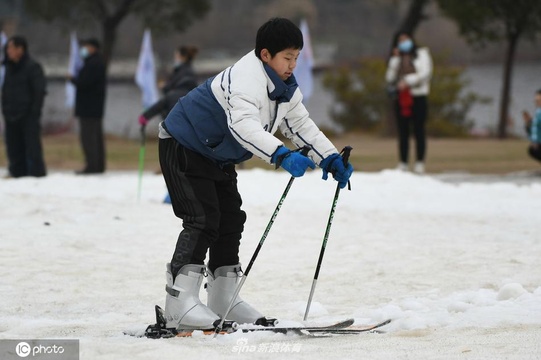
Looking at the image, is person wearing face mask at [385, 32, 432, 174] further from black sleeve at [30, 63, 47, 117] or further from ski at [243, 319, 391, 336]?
ski at [243, 319, 391, 336]

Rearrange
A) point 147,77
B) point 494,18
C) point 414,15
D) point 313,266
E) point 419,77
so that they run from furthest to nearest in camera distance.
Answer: point 414,15 → point 494,18 → point 147,77 → point 419,77 → point 313,266

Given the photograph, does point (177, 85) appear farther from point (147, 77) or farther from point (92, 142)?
point (147, 77)

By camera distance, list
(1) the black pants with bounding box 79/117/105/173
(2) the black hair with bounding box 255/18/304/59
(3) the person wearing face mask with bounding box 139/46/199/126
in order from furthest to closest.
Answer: (1) the black pants with bounding box 79/117/105/173, (3) the person wearing face mask with bounding box 139/46/199/126, (2) the black hair with bounding box 255/18/304/59

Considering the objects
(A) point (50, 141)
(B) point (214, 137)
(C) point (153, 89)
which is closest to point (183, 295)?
(B) point (214, 137)

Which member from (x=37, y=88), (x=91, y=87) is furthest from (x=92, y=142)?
(x=37, y=88)

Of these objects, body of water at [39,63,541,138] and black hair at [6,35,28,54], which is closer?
black hair at [6,35,28,54]

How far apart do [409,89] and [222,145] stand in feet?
29.8

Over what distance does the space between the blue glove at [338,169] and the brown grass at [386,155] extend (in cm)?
1043

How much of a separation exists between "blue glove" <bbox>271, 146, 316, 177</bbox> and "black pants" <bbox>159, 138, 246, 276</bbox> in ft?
1.55

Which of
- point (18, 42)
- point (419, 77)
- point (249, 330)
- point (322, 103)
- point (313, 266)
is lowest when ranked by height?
point (313, 266)

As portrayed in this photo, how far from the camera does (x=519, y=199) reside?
39.3ft

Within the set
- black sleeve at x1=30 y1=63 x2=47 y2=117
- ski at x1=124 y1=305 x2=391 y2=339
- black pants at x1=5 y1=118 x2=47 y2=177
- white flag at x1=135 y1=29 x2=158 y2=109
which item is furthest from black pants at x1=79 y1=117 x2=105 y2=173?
ski at x1=124 y1=305 x2=391 y2=339

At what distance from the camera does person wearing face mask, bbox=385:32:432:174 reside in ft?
47.5

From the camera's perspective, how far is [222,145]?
570 cm
